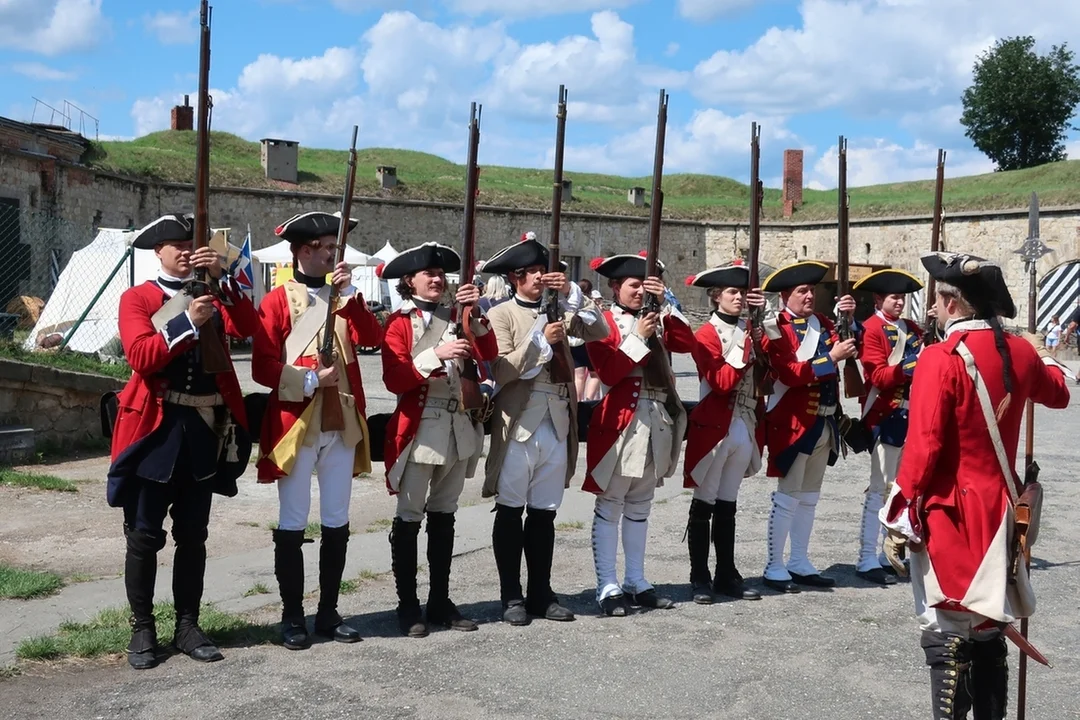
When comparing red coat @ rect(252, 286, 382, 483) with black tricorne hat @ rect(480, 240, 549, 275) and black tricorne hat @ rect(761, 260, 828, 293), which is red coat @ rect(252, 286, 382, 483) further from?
black tricorne hat @ rect(761, 260, 828, 293)

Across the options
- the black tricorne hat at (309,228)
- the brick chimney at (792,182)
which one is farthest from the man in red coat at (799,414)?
the brick chimney at (792,182)

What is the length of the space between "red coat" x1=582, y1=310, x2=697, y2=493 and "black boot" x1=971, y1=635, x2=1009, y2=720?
2.39 meters

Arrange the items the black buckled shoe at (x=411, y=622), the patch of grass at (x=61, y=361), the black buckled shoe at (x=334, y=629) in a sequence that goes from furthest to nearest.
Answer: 1. the patch of grass at (x=61, y=361)
2. the black buckled shoe at (x=411, y=622)
3. the black buckled shoe at (x=334, y=629)

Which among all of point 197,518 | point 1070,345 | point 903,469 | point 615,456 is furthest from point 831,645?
point 1070,345

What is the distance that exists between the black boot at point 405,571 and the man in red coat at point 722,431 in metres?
1.61

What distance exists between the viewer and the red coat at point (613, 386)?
6.15m

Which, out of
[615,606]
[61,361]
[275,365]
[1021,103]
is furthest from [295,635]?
[1021,103]

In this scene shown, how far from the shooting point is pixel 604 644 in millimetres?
5512

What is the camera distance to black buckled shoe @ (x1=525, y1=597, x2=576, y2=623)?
591cm

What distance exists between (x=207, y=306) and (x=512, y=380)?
165cm

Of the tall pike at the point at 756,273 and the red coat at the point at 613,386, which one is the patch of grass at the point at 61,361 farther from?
the tall pike at the point at 756,273

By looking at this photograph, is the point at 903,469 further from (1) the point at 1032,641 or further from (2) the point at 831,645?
(1) the point at 1032,641

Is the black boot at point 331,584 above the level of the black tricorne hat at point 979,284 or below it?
below

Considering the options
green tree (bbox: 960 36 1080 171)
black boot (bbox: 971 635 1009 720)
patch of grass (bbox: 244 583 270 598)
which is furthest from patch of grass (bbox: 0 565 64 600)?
green tree (bbox: 960 36 1080 171)
